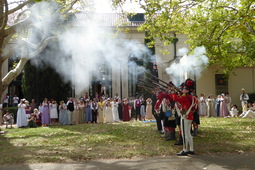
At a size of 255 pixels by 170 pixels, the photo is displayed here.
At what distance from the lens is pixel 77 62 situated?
72.7 ft

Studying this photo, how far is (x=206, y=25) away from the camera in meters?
13.5

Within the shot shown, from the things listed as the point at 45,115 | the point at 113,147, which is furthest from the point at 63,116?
the point at 113,147

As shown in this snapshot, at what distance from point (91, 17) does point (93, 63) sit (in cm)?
600

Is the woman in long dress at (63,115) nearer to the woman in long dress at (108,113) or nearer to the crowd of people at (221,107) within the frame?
the woman in long dress at (108,113)

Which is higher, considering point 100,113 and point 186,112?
point 186,112

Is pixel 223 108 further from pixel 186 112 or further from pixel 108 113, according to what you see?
pixel 186 112

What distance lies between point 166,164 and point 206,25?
989 cm

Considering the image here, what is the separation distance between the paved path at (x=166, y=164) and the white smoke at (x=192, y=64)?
28.0 feet

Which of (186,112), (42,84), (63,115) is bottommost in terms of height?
(63,115)

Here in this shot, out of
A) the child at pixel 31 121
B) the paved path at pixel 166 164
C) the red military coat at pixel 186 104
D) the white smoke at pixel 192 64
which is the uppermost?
the white smoke at pixel 192 64

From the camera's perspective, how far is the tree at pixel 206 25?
11610 mm

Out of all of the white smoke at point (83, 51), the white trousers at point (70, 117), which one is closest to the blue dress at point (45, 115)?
the white trousers at point (70, 117)

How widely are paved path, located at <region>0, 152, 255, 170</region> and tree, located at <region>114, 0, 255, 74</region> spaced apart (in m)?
6.82

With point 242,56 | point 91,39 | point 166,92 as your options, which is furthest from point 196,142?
point 91,39
